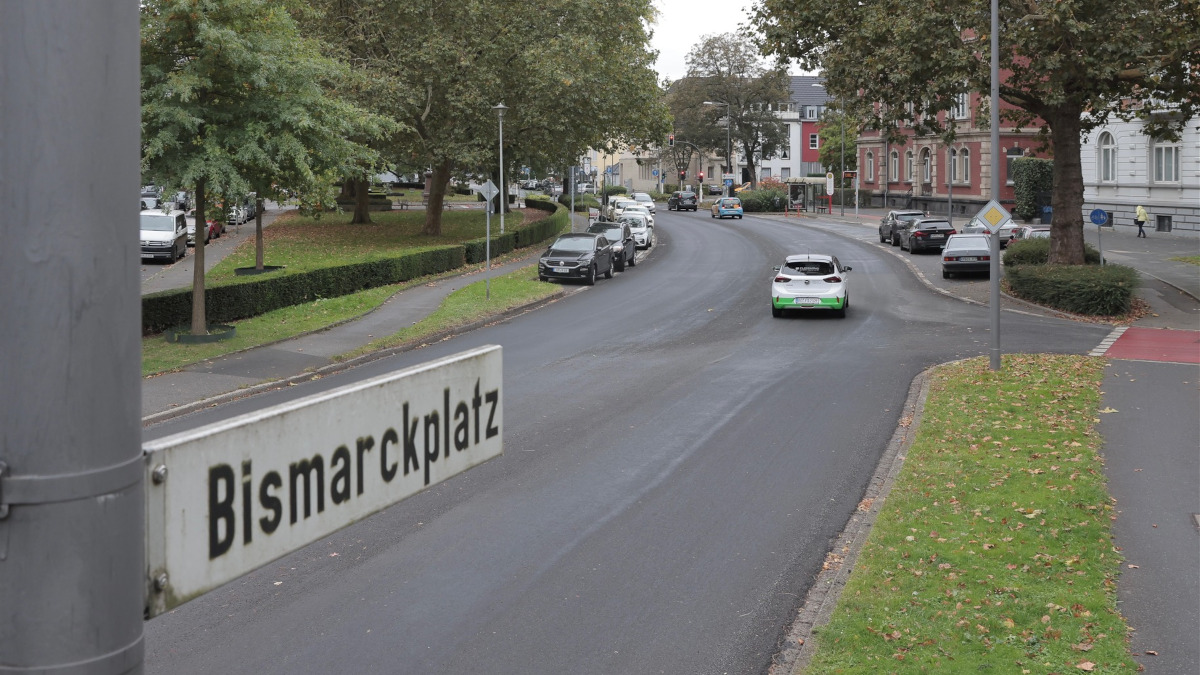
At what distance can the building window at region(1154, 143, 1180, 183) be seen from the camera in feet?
166

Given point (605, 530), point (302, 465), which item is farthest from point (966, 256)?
point (302, 465)

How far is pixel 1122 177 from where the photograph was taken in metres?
54.8

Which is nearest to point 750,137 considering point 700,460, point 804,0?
point 804,0

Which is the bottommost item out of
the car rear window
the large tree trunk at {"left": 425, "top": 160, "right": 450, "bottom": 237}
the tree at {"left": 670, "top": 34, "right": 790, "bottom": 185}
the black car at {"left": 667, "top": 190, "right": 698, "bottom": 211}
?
the car rear window

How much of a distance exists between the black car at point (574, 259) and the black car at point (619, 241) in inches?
87.0

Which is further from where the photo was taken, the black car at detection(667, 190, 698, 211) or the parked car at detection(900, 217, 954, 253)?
the black car at detection(667, 190, 698, 211)

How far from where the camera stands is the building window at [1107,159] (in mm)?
55594

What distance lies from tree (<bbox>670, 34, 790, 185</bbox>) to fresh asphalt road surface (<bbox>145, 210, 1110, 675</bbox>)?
8870cm

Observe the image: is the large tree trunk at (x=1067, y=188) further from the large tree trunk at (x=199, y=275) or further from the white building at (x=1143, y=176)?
the large tree trunk at (x=199, y=275)

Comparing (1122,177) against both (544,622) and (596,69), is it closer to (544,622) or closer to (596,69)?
(596,69)

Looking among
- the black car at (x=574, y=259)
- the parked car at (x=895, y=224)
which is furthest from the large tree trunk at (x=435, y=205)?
the parked car at (x=895, y=224)

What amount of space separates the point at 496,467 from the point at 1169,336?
58.7 ft

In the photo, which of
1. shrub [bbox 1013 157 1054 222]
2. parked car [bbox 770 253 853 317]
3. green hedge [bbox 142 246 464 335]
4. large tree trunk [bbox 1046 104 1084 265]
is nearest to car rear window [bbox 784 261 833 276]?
parked car [bbox 770 253 853 317]

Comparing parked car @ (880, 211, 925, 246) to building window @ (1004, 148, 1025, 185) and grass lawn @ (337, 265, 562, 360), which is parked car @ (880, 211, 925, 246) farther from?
grass lawn @ (337, 265, 562, 360)
